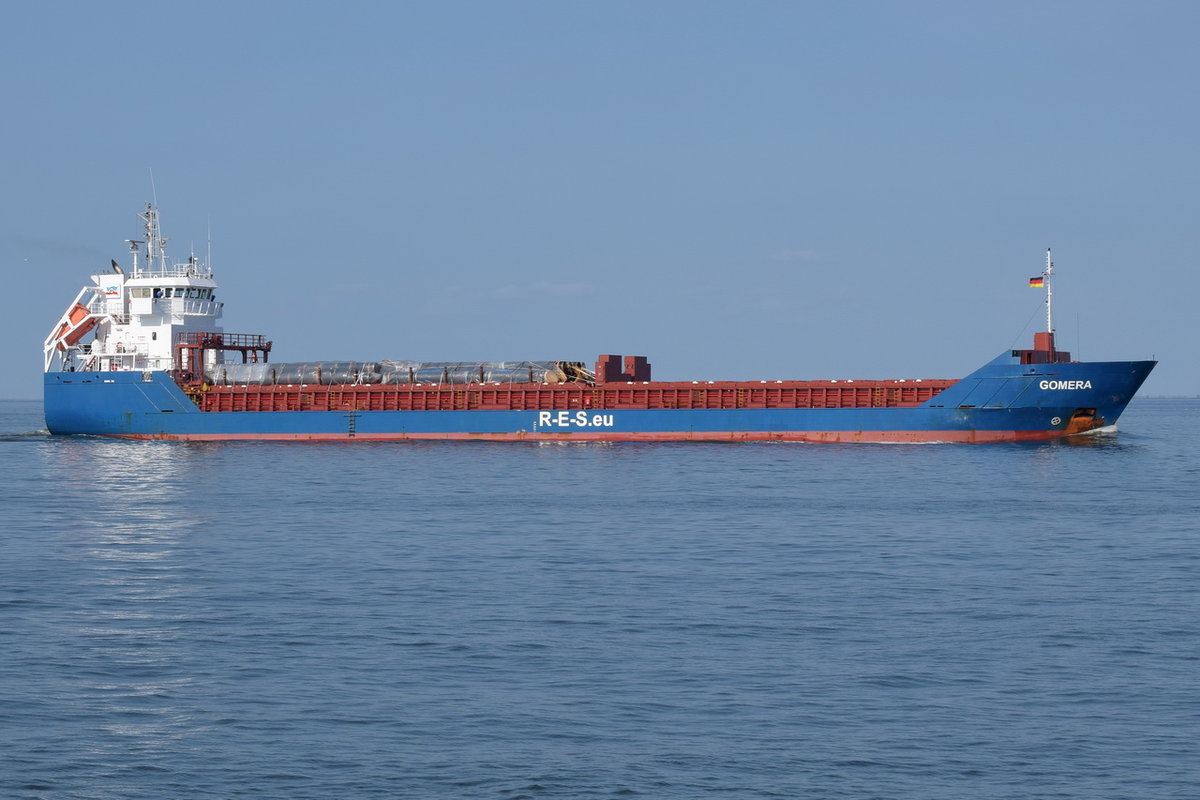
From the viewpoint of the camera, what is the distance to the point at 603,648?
1880cm

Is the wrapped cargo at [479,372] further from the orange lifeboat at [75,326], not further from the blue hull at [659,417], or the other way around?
the orange lifeboat at [75,326]

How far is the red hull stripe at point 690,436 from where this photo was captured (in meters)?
56.2

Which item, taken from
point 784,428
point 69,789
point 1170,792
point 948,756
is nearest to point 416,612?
point 69,789

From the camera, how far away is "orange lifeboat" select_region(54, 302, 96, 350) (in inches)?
2783

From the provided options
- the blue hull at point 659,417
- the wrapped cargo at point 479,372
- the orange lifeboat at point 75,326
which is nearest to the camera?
the blue hull at point 659,417

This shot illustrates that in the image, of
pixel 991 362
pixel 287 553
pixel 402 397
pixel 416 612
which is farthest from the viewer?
pixel 402 397

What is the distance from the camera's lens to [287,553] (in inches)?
1125

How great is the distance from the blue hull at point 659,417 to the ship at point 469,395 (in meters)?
0.06

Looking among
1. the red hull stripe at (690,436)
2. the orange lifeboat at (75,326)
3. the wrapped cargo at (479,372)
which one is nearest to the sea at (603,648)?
the red hull stripe at (690,436)

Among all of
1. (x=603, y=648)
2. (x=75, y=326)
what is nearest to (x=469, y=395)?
(x=75, y=326)

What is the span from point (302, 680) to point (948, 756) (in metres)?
8.32

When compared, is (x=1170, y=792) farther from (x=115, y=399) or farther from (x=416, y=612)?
(x=115, y=399)

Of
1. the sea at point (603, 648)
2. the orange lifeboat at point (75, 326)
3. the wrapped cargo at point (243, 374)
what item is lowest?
the sea at point (603, 648)

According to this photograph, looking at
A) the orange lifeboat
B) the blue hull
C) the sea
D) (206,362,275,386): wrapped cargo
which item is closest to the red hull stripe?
the blue hull
